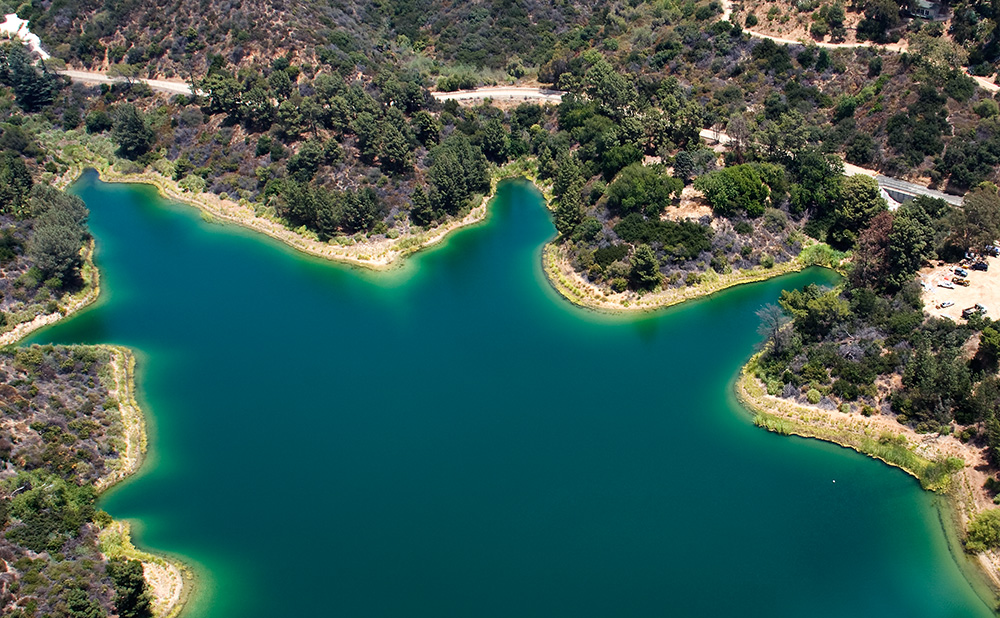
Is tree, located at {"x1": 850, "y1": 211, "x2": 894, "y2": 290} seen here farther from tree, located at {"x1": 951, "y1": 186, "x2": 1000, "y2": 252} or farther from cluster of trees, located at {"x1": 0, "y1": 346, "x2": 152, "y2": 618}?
cluster of trees, located at {"x1": 0, "y1": 346, "x2": 152, "y2": 618}

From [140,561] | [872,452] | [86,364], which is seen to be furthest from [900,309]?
[86,364]

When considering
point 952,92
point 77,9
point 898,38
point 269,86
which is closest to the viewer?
point 952,92

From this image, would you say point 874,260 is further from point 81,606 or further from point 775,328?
point 81,606

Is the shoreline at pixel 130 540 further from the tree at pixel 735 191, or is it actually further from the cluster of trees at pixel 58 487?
the tree at pixel 735 191

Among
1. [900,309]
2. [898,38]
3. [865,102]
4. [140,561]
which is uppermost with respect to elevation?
[898,38]

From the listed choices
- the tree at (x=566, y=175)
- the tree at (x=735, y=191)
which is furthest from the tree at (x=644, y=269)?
the tree at (x=566, y=175)

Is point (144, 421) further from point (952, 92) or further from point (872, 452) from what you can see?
point (952, 92)
